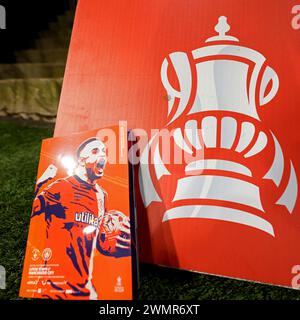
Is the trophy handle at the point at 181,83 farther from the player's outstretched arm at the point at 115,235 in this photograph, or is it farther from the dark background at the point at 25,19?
the dark background at the point at 25,19

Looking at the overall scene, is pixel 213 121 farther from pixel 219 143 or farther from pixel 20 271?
pixel 20 271

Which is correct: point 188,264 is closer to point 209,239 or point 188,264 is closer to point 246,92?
point 209,239

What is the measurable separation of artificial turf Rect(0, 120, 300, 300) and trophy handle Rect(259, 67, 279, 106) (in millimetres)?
537

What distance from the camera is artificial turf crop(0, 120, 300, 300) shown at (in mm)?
965

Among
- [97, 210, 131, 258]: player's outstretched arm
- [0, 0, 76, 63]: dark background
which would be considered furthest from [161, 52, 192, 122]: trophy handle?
[0, 0, 76, 63]: dark background

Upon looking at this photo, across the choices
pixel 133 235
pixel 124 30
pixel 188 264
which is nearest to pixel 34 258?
pixel 133 235

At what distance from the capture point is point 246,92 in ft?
3.34

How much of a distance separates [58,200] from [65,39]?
2823 millimetres

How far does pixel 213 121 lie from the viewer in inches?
41.1

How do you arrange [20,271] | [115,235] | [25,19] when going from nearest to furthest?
[115,235] < [20,271] < [25,19]

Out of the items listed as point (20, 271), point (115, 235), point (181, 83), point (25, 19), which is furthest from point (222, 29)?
point (25, 19)

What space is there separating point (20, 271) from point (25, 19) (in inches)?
145

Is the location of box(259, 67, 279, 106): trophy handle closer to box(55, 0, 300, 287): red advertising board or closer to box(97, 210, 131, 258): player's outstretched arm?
box(55, 0, 300, 287): red advertising board

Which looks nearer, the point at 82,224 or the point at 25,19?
the point at 82,224
